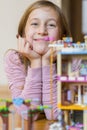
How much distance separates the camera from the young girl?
800 mm

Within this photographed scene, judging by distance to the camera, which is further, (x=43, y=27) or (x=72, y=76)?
(x=43, y=27)

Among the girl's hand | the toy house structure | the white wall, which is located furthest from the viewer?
Answer: the white wall

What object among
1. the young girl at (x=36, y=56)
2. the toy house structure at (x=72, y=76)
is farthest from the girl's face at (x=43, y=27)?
the toy house structure at (x=72, y=76)

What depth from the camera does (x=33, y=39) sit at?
0.81 metres

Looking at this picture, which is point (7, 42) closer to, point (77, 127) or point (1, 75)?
point (1, 75)

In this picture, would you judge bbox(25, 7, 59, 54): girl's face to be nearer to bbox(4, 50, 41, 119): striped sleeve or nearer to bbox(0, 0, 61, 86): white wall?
bbox(4, 50, 41, 119): striped sleeve

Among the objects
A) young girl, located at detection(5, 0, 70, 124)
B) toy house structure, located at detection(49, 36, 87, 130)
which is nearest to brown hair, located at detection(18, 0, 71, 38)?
young girl, located at detection(5, 0, 70, 124)

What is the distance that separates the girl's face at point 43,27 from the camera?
802 mm

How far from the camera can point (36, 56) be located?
2.65ft

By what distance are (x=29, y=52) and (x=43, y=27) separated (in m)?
0.07

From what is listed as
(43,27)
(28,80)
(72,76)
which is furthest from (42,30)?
(72,76)

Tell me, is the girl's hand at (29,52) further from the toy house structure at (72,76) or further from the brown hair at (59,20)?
the toy house structure at (72,76)

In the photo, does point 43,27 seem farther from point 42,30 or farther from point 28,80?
point 28,80

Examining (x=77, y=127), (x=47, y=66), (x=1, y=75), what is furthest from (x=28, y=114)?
(x=1, y=75)
